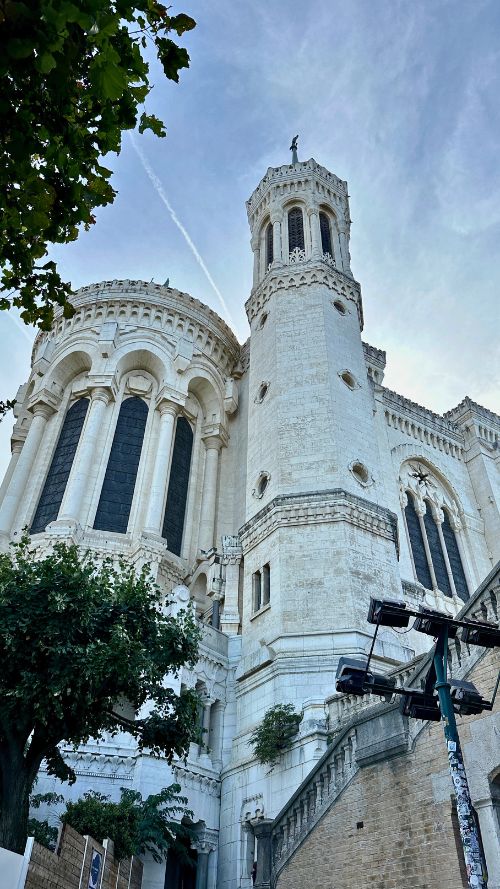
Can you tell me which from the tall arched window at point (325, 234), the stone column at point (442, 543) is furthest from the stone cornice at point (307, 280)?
the stone column at point (442, 543)

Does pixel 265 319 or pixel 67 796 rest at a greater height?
pixel 265 319

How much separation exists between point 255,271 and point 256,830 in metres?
24.2

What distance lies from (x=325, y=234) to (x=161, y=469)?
13.2 m

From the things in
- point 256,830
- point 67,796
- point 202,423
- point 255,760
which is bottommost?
point 256,830

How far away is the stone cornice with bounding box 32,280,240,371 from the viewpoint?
3219 cm

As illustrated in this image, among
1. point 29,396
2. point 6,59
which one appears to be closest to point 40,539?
point 29,396

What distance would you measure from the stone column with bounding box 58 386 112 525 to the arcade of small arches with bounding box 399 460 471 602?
1289cm

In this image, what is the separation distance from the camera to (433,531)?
97.5 feet

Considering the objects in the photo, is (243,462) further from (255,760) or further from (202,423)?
(255,760)

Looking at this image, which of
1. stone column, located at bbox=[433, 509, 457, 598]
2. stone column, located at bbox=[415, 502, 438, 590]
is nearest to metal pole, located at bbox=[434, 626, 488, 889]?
stone column, located at bbox=[415, 502, 438, 590]

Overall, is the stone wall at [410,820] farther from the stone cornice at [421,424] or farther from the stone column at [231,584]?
the stone cornice at [421,424]

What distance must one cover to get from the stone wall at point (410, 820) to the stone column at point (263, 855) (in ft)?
3.17

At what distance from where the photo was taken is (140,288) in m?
33.2

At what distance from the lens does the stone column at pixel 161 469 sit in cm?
2669
